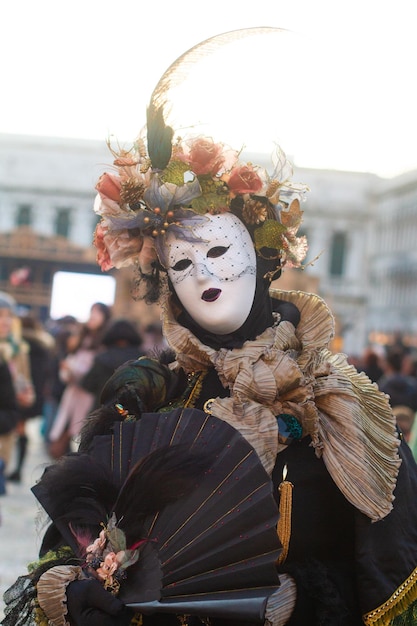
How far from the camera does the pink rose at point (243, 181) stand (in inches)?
138

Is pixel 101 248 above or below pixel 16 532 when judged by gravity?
above

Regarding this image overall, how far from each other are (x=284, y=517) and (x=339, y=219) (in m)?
68.7

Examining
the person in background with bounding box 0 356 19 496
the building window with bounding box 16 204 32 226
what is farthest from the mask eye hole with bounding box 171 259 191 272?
the building window with bounding box 16 204 32 226

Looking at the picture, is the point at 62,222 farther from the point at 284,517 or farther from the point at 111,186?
the point at 284,517

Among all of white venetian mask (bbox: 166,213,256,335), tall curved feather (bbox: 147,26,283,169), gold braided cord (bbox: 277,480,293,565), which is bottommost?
gold braided cord (bbox: 277,480,293,565)

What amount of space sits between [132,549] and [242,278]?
0.84 m

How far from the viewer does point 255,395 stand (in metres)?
3.31

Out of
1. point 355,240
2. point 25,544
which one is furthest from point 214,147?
point 355,240

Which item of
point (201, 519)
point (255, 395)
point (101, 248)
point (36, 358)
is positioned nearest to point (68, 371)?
point (36, 358)

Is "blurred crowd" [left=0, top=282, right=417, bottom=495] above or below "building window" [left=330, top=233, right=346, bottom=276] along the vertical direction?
above

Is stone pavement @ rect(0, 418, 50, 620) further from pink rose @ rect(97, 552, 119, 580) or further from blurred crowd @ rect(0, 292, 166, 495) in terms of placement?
pink rose @ rect(97, 552, 119, 580)

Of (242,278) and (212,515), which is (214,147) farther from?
(212,515)

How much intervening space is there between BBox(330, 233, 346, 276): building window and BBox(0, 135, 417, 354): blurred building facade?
58mm

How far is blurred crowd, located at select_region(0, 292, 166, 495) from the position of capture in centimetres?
927
